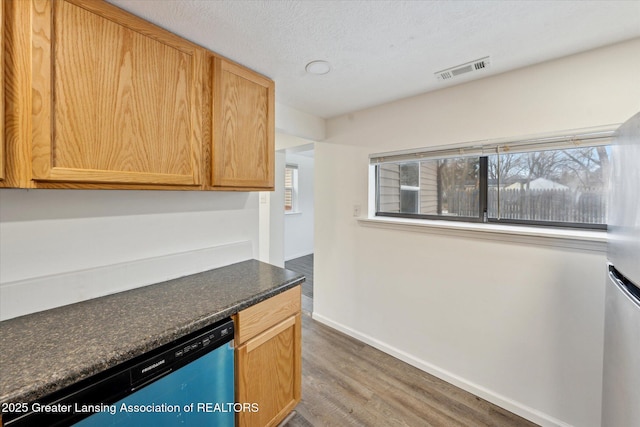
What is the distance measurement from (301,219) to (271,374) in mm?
4586

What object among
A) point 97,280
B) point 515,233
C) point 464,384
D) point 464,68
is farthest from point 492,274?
point 97,280

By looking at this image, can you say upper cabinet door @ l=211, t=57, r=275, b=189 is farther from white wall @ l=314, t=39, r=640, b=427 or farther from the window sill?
the window sill

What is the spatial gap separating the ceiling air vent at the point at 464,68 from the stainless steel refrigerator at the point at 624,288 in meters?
0.88

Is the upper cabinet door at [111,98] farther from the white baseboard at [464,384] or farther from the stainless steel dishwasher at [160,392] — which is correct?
the white baseboard at [464,384]

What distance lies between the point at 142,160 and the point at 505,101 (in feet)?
7.20

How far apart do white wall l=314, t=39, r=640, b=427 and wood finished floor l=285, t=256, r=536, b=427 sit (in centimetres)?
12

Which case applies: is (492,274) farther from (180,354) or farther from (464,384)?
(180,354)

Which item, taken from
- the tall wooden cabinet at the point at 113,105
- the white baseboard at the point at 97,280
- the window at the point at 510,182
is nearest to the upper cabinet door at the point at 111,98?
the tall wooden cabinet at the point at 113,105

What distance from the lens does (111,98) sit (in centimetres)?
113

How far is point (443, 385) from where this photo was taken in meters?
1.98

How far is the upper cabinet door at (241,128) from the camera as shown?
1508 millimetres

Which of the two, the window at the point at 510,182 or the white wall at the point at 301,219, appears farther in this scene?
the white wall at the point at 301,219

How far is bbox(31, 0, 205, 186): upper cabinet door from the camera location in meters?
0.97

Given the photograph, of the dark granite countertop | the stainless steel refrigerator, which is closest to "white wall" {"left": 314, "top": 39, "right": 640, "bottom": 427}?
the stainless steel refrigerator
